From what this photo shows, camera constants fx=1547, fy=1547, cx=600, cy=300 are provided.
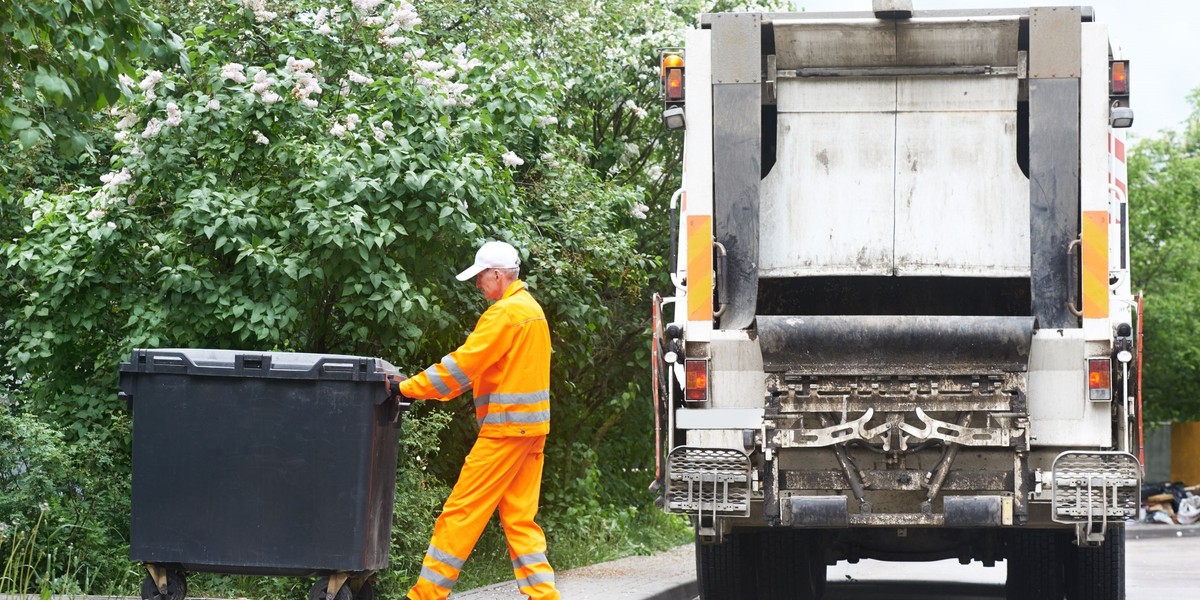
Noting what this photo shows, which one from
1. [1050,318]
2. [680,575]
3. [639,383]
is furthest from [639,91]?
[1050,318]

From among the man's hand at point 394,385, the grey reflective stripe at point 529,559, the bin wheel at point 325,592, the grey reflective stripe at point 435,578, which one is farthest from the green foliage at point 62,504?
the grey reflective stripe at point 529,559

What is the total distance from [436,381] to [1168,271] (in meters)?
23.1

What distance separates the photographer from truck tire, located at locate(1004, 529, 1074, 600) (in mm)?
7504

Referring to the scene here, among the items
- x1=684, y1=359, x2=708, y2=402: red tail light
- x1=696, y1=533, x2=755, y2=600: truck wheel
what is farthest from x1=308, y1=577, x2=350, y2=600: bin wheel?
x1=696, y1=533, x2=755, y2=600: truck wheel

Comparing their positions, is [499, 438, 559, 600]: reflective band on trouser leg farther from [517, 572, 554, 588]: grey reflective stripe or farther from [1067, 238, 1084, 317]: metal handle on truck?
[1067, 238, 1084, 317]: metal handle on truck

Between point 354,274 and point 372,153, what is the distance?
608 millimetres

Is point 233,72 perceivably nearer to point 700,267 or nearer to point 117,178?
point 117,178

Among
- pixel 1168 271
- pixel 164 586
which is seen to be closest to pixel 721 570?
pixel 164 586

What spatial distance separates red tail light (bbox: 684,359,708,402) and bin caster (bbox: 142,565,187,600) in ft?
7.17

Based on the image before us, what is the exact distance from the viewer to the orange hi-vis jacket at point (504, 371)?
5816 mm

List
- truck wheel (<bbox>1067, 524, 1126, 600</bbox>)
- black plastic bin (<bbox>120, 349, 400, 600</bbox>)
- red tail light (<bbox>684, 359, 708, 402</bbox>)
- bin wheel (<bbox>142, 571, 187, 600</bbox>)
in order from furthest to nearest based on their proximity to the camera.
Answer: truck wheel (<bbox>1067, 524, 1126, 600</bbox>), red tail light (<bbox>684, 359, 708, 402</bbox>), bin wheel (<bbox>142, 571, 187, 600</bbox>), black plastic bin (<bbox>120, 349, 400, 600</bbox>)

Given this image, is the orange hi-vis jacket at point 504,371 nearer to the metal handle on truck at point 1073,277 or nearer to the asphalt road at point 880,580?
the asphalt road at point 880,580

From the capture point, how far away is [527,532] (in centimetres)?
595

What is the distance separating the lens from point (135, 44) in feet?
18.4
